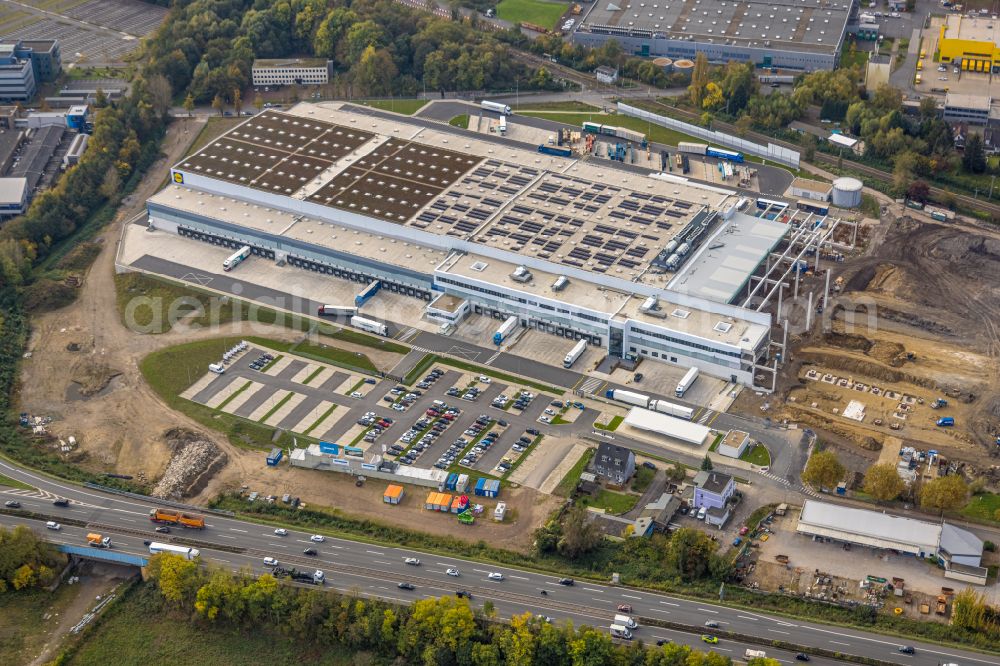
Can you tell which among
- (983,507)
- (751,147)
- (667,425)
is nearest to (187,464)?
(667,425)

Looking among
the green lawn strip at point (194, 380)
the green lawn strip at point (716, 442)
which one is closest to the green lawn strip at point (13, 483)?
the green lawn strip at point (194, 380)

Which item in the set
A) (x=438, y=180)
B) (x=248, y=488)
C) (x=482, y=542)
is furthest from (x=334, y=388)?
(x=438, y=180)

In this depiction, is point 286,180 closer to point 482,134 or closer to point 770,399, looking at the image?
point 482,134

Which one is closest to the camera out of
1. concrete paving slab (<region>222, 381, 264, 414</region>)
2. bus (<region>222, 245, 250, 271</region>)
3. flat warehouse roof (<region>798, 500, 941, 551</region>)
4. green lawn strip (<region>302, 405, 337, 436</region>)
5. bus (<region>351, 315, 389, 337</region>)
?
flat warehouse roof (<region>798, 500, 941, 551</region>)

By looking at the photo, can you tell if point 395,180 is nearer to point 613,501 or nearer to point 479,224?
point 479,224

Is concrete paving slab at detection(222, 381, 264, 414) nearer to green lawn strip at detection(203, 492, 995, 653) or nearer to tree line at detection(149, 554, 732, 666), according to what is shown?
green lawn strip at detection(203, 492, 995, 653)

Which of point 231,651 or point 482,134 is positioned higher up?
point 482,134

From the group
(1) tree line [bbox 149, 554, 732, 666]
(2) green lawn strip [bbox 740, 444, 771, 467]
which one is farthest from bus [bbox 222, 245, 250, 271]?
(2) green lawn strip [bbox 740, 444, 771, 467]
